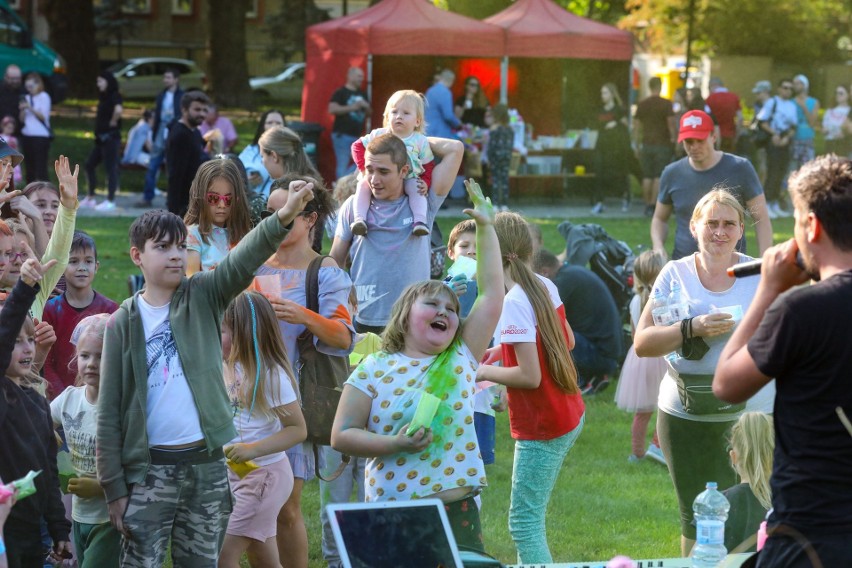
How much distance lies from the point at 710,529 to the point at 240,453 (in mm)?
1791

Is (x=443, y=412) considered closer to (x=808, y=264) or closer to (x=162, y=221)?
(x=162, y=221)

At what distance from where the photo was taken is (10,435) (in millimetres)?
4133

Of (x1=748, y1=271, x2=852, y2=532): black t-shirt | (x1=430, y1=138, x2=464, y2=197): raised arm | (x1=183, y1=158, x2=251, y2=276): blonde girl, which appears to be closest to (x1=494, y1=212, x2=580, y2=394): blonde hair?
(x1=430, y1=138, x2=464, y2=197): raised arm

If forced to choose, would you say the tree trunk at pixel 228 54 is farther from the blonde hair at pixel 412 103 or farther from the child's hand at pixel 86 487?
the child's hand at pixel 86 487

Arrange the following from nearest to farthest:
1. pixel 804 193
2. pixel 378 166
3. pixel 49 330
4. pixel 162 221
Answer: pixel 804 193, pixel 162 221, pixel 49 330, pixel 378 166

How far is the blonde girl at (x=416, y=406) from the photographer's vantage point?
412cm

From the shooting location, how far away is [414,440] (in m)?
3.99

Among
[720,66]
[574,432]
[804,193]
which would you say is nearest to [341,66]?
[574,432]

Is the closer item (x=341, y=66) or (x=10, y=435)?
(x=10, y=435)

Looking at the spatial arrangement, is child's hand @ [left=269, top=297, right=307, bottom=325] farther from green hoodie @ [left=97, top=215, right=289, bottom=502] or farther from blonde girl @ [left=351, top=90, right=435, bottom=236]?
blonde girl @ [left=351, top=90, right=435, bottom=236]

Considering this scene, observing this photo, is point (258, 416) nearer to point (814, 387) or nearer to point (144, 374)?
point (144, 374)

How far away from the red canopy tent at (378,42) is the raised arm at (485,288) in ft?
46.0

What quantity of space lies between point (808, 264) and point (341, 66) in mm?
15983

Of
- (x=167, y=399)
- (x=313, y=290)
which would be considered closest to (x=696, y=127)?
(x=313, y=290)
